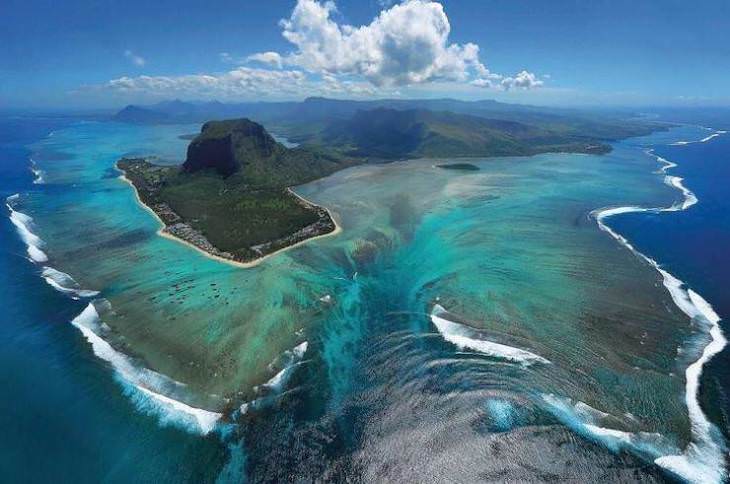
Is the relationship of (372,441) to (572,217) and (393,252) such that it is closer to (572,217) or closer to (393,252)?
(393,252)

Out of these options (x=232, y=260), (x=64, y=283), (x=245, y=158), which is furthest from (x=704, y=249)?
(x=245, y=158)

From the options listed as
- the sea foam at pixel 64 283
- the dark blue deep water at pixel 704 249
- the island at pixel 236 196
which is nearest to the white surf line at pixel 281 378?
the island at pixel 236 196

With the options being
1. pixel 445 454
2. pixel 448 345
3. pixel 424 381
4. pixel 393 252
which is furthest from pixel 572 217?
pixel 445 454

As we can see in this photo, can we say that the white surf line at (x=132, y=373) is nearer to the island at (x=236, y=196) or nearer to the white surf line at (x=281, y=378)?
the white surf line at (x=281, y=378)

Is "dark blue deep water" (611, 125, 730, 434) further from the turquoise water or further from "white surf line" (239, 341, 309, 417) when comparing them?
"white surf line" (239, 341, 309, 417)

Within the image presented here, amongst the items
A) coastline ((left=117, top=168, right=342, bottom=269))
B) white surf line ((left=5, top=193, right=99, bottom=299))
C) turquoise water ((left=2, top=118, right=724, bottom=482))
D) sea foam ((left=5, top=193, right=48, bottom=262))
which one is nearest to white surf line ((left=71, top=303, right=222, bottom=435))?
turquoise water ((left=2, top=118, right=724, bottom=482))

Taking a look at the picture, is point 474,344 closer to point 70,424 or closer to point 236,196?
point 70,424
